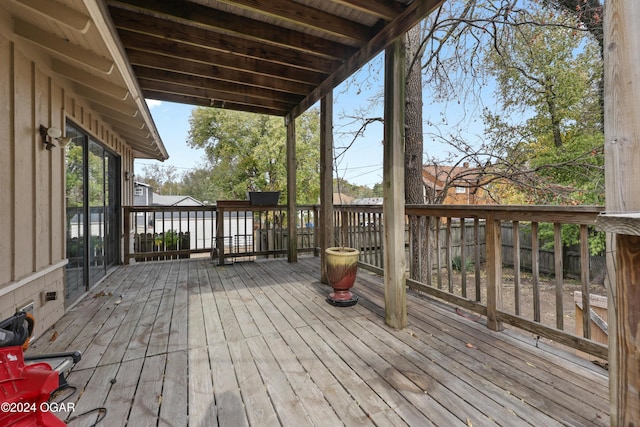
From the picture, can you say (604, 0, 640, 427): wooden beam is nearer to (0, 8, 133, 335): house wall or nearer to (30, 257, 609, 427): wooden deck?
(30, 257, 609, 427): wooden deck

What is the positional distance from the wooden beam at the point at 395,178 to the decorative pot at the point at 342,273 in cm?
46

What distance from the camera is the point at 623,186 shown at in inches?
43.1

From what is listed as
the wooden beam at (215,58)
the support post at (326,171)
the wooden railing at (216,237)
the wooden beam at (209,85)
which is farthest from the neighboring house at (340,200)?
the wooden beam at (209,85)

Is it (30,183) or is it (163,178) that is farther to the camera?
(163,178)

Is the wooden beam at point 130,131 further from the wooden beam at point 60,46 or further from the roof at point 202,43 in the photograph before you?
the wooden beam at point 60,46

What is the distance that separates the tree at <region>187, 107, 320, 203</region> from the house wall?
386 inches

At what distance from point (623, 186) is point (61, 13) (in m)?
2.99

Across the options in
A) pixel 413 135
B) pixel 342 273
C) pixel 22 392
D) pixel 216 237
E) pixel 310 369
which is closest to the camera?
pixel 22 392

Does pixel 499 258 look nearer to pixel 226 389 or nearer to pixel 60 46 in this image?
pixel 226 389

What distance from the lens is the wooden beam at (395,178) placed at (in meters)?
2.35

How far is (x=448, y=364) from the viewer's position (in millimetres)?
1829

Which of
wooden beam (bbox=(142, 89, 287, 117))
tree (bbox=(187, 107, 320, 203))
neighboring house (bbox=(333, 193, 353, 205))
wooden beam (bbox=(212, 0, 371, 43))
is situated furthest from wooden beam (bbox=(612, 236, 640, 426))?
tree (bbox=(187, 107, 320, 203))

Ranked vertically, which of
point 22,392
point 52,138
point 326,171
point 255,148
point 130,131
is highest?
point 255,148

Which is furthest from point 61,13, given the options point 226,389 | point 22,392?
point 226,389
